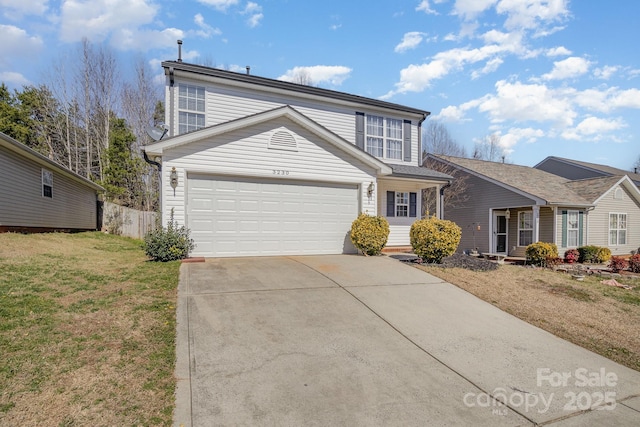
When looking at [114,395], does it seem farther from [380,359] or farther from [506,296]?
[506,296]

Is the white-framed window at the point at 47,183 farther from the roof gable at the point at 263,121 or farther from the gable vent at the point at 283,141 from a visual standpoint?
the gable vent at the point at 283,141

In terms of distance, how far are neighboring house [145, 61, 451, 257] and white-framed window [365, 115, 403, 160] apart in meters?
1.15

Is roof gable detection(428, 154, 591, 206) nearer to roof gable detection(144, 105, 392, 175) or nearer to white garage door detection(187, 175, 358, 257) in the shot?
roof gable detection(144, 105, 392, 175)

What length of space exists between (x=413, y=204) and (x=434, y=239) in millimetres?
5065

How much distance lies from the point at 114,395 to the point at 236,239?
22.1 ft

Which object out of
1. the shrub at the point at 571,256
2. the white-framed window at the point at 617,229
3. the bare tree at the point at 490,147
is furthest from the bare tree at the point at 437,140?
the shrub at the point at 571,256

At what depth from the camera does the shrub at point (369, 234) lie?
1027cm

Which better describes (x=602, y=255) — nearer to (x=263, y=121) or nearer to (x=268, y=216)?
(x=268, y=216)

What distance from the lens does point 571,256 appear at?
14688mm

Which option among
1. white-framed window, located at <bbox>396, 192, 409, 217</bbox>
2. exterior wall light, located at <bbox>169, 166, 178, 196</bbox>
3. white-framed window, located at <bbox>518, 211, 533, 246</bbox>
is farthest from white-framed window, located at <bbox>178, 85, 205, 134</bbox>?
→ white-framed window, located at <bbox>518, 211, 533, 246</bbox>

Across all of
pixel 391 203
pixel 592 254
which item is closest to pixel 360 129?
pixel 391 203

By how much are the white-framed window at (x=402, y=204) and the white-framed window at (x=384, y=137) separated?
1715 mm

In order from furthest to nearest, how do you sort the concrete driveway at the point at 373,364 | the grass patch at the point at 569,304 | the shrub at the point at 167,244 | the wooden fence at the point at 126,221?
1. the wooden fence at the point at 126,221
2. the shrub at the point at 167,244
3. the grass patch at the point at 569,304
4. the concrete driveway at the point at 373,364

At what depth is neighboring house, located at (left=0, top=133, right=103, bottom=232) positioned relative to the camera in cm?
1205
